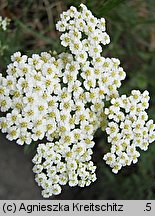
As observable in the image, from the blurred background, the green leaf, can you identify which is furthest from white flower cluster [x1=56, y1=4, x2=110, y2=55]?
the blurred background

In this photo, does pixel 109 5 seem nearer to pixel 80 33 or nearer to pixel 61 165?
pixel 80 33

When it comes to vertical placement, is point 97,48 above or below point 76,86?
above

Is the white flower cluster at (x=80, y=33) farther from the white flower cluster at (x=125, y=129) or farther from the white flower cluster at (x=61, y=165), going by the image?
the white flower cluster at (x=61, y=165)

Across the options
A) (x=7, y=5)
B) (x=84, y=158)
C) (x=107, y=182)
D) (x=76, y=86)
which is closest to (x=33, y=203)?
(x=107, y=182)

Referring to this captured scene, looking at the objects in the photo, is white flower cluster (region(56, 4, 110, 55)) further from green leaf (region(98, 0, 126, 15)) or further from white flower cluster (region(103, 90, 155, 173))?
white flower cluster (region(103, 90, 155, 173))

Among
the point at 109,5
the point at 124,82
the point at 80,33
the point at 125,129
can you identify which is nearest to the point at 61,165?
the point at 125,129

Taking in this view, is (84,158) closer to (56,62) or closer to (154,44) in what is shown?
(56,62)
